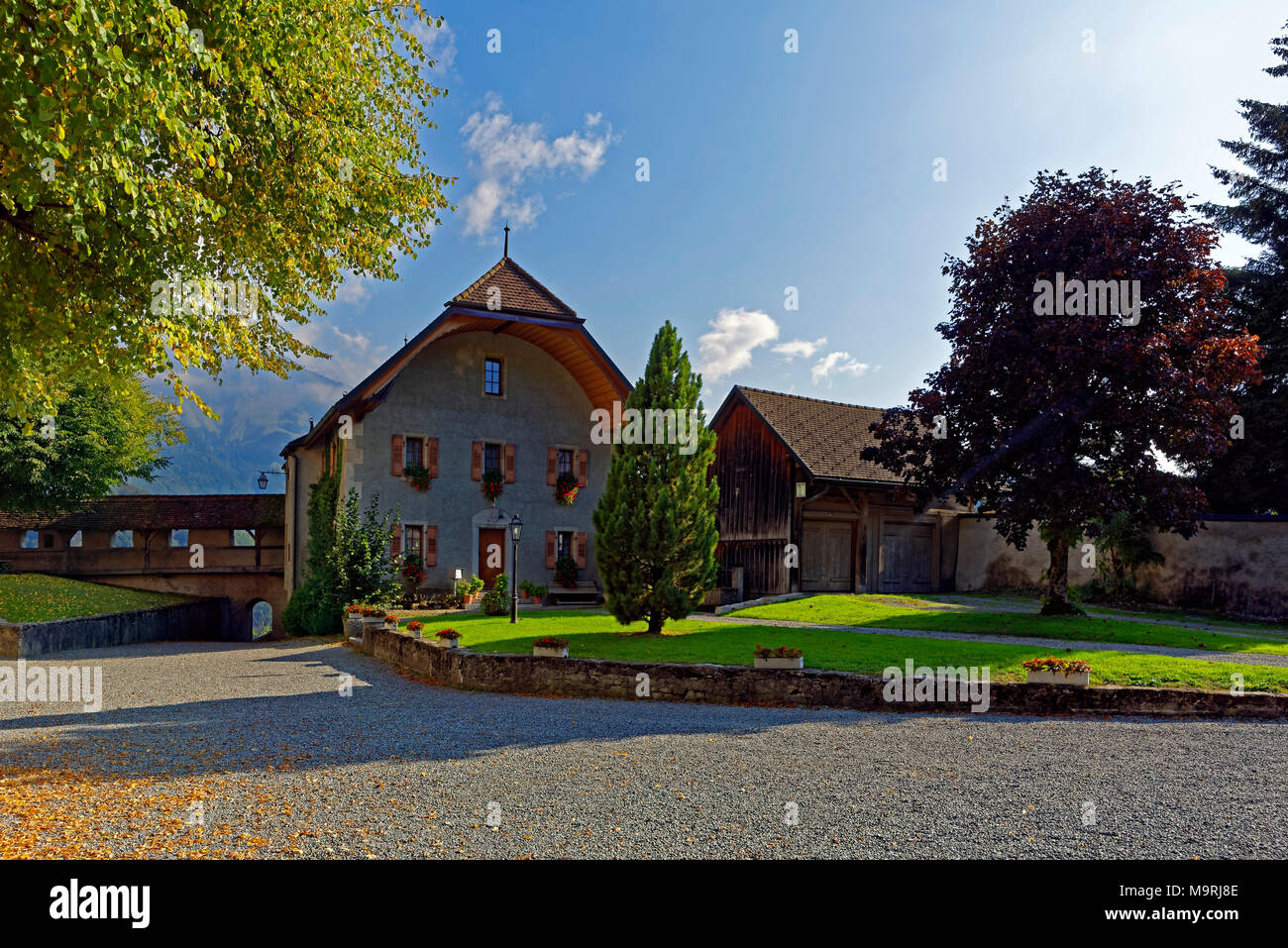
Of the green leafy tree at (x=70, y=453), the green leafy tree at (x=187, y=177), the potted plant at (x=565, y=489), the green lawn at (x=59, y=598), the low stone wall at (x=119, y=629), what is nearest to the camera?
the green leafy tree at (x=187, y=177)

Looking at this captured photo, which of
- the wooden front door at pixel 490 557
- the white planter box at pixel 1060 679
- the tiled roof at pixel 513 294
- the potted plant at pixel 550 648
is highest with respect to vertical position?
the tiled roof at pixel 513 294

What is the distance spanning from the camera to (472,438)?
2575cm

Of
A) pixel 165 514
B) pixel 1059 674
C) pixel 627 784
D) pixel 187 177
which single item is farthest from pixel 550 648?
pixel 165 514

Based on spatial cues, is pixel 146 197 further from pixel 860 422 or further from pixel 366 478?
pixel 860 422

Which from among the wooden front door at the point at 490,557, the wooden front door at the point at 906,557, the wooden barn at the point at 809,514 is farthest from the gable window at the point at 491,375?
the wooden front door at the point at 906,557

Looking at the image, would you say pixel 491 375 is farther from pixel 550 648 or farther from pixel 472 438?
pixel 550 648

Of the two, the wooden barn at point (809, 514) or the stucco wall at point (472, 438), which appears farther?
the wooden barn at point (809, 514)

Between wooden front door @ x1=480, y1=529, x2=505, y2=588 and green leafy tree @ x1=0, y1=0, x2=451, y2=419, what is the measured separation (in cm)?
1270

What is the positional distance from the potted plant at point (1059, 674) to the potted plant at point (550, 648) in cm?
639

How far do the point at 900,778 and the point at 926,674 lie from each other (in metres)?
4.04

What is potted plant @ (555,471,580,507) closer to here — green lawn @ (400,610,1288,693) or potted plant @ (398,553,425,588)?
potted plant @ (398,553,425,588)

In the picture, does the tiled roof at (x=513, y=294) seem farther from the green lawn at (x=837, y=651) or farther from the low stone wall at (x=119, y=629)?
the low stone wall at (x=119, y=629)

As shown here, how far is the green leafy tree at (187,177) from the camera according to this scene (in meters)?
7.02

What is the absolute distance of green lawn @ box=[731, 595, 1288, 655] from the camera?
1465 centimetres
